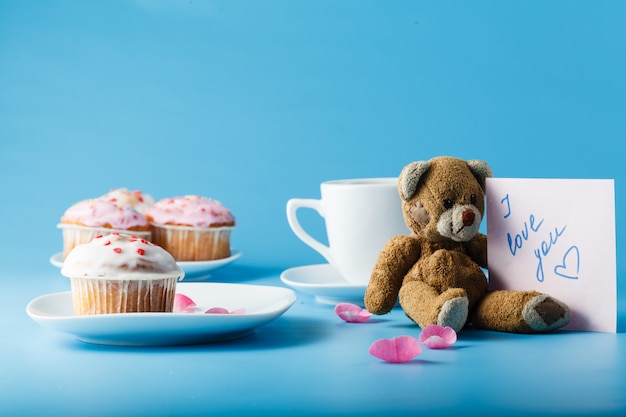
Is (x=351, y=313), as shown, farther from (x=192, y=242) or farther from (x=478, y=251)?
(x=192, y=242)

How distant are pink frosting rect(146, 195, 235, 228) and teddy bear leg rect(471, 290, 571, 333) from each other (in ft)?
4.74

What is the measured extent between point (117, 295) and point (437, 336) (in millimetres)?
719

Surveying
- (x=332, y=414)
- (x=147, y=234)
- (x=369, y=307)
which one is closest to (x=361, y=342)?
(x=369, y=307)

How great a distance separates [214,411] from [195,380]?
189mm

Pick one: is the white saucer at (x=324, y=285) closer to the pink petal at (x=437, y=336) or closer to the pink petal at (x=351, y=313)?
the pink petal at (x=351, y=313)

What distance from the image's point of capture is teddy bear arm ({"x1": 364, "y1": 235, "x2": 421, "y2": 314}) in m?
2.11

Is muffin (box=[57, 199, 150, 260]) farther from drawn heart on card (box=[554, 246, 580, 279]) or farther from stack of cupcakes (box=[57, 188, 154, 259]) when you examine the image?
drawn heart on card (box=[554, 246, 580, 279])

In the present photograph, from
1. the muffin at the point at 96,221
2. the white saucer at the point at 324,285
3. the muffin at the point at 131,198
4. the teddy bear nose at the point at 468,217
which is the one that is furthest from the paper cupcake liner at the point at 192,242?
the teddy bear nose at the point at 468,217

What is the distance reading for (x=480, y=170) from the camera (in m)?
2.15

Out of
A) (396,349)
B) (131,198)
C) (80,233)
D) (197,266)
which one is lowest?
(396,349)

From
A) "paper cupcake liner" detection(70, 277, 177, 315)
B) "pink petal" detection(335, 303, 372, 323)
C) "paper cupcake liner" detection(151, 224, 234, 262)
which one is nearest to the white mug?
"pink petal" detection(335, 303, 372, 323)

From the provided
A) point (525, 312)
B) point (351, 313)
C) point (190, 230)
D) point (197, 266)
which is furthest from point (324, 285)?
point (190, 230)

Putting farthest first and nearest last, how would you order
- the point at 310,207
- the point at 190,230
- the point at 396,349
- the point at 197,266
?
the point at 190,230 < the point at 197,266 < the point at 310,207 < the point at 396,349

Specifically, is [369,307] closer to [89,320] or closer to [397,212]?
[397,212]
